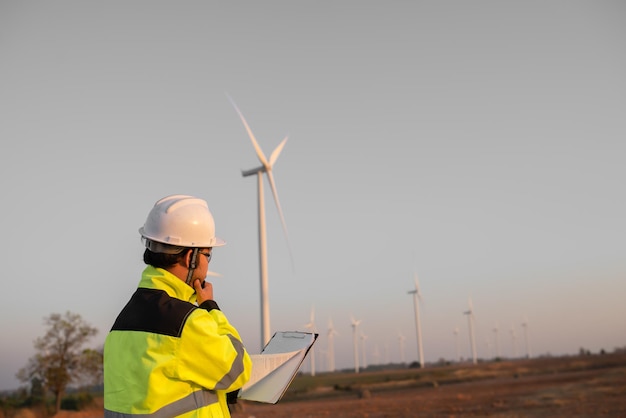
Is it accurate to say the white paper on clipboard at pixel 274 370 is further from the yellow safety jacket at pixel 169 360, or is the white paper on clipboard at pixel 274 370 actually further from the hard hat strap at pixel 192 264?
the hard hat strap at pixel 192 264

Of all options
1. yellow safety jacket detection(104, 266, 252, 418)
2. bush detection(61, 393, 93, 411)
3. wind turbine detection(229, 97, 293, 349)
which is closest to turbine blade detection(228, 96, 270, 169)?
wind turbine detection(229, 97, 293, 349)

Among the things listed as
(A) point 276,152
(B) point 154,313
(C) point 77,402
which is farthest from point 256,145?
(B) point 154,313

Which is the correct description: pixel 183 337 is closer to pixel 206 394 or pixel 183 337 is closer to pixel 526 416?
pixel 206 394

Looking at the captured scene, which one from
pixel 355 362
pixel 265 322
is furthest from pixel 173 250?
pixel 355 362

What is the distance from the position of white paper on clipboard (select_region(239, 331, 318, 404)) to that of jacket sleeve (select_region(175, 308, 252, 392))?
0.46m

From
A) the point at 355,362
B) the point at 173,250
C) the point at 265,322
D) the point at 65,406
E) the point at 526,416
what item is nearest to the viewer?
the point at 173,250

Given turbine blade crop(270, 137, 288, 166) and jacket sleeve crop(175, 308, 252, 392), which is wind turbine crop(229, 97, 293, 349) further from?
jacket sleeve crop(175, 308, 252, 392)

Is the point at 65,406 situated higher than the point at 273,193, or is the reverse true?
the point at 273,193

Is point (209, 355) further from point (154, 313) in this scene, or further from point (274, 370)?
point (274, 370)

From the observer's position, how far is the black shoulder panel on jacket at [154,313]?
9.82 ft

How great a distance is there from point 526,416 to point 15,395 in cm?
3449

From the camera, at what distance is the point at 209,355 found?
3.01m

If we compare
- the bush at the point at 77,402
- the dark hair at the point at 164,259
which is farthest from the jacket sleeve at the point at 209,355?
the bush at the point at 77,402

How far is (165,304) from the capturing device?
3.08 metres
